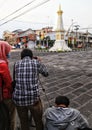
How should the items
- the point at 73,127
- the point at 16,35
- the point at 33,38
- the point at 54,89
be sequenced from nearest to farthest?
the point at 73,127 < the point at 54,89 < the point at 33,38 < the point at 16,35

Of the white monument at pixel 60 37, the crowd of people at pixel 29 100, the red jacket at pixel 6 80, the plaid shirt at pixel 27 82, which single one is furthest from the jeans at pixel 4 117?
the white monument at pixel 60 37

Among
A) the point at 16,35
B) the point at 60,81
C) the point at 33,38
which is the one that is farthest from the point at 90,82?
the point at 16,35

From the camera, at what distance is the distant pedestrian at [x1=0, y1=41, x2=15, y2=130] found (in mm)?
2725

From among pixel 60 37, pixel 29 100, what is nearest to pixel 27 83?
pixel 29 100

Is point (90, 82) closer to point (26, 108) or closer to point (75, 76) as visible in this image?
point (75, 76)

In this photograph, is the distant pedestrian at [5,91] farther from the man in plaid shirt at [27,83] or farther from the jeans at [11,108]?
the man in plaid shirt at [27,83]

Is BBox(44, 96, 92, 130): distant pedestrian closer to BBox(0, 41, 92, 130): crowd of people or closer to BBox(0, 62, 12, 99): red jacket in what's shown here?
BBox(0, 41, 92, 130): crowd of people

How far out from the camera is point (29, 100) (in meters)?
2.71

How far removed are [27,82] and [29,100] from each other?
22 centimetres

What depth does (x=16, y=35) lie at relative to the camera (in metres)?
51.2

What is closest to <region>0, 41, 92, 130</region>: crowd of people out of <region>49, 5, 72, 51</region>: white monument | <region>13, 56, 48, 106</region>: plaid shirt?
<region>13, 56, 48, 106</region>: plaid shirt

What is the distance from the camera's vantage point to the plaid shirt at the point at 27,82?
8.86 ft

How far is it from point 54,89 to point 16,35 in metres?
46.9

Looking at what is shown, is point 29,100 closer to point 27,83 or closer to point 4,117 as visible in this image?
point 27,83
